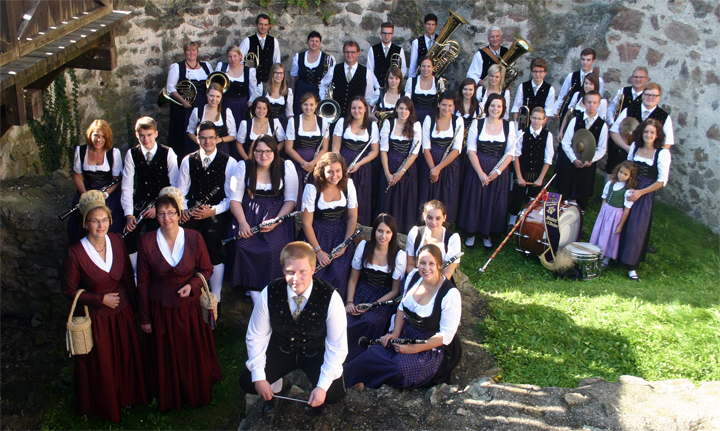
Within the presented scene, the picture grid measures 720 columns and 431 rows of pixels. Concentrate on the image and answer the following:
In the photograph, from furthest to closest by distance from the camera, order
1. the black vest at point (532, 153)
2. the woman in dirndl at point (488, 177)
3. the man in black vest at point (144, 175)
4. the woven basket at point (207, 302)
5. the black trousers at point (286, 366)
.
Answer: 1. the black vest at point (532, 153)
2. the woman in dirndl at point (488, 177)
3. the man in black vest at point (144, 175)
4. the woven basket at point (207, 302)
5. the black trousers at point (286, 366)

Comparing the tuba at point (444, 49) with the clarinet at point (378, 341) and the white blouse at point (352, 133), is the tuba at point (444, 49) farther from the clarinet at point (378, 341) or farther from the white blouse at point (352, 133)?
the clarinet at point (378, 341)

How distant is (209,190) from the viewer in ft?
15.6

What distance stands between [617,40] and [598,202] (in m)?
2.04

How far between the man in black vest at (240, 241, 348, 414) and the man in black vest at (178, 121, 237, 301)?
1392mm

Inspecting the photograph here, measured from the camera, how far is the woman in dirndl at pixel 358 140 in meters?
5.76

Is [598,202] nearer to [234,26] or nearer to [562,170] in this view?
[562,170]

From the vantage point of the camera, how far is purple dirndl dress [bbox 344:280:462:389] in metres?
3.74

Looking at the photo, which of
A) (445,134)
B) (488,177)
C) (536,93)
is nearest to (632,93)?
(536,93)

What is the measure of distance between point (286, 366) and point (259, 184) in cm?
169

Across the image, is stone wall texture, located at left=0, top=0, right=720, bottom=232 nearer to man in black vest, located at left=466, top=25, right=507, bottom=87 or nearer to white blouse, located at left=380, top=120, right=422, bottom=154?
man in black vest, located at left=466, top=25, right=507, bottom=87

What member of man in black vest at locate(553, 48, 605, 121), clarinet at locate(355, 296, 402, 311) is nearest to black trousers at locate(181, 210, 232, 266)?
clarinet at locate(355, 296, 402, 311)

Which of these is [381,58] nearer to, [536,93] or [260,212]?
[536,93]

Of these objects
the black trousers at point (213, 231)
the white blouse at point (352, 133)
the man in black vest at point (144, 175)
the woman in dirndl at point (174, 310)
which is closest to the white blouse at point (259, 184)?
the black trousers at point (213, 231)

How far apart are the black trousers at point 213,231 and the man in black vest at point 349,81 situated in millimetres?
2539
